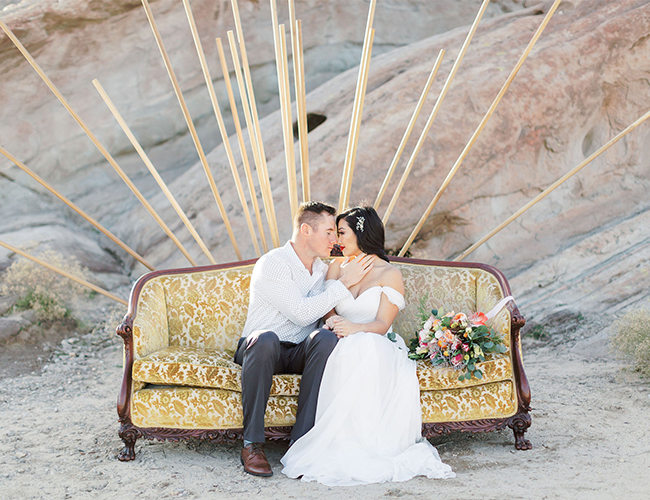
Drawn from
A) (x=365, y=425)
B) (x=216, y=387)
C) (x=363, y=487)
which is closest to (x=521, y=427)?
(x=365, y=425)

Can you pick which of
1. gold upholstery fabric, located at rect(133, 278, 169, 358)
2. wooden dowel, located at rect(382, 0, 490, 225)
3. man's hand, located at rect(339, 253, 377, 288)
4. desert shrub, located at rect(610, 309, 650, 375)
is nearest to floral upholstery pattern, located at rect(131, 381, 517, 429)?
gold upholstery fabric, located at rect(133, 278, 169, 358)

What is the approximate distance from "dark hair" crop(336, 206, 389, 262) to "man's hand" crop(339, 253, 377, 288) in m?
0.05

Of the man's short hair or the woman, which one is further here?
the man's short hair

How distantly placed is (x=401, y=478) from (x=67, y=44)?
20.3 ft

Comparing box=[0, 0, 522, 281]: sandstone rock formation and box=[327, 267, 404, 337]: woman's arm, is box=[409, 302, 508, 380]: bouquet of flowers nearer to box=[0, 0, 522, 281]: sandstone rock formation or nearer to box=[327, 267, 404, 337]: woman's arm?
box=[327, 267, 404, 337]: woman's arm

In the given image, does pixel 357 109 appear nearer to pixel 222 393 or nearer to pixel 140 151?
pixel 140 151

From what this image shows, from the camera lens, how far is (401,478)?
7.06 ft

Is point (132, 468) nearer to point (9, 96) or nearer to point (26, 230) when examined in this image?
point (26, 230)

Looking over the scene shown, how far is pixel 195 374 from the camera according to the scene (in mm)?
2430

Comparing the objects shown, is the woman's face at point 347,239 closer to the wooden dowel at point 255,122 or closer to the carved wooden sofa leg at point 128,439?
the wooden dowel at point 255,122

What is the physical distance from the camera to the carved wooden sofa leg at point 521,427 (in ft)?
8.23

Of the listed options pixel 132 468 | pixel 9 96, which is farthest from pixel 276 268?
pixel 9 96

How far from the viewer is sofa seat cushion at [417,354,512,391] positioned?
8.13 ft

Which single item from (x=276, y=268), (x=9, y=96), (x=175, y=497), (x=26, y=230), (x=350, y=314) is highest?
(x=9, y=96)
